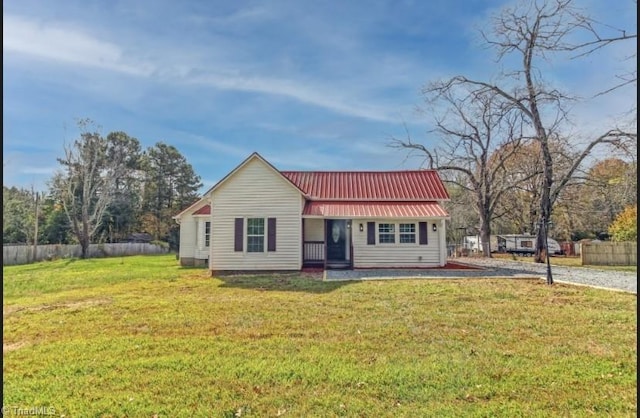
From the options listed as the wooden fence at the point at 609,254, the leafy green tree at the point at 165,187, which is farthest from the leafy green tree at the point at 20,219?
the wooden fence at the point at 609,254

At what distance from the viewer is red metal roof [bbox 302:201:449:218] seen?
686 inches

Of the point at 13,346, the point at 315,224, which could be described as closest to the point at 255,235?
the point at 315,224

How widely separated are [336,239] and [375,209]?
240 centimetres

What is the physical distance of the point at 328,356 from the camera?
536 cm

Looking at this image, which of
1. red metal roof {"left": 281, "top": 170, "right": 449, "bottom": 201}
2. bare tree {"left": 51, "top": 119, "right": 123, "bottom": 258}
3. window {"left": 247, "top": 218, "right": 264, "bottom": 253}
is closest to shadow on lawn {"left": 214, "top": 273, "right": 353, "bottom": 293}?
window {"left": 247, "top": 218, "right": 264, "bottom": 253}

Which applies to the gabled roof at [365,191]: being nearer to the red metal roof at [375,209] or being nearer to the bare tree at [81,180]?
the red metal roof at [375,209]

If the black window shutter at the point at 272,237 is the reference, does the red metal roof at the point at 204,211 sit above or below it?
above

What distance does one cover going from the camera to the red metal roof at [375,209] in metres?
17.4

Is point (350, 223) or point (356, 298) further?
point (350, 223)

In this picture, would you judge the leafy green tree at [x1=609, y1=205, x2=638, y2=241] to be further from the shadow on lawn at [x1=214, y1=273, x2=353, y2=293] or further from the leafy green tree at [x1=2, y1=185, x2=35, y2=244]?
the leafy green tree at [x1=2, y1=185, x2=35, y2=244]

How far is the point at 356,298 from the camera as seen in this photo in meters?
9.84

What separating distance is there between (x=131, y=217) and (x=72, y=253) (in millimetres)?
15838

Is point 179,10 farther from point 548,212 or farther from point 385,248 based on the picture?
point 548,212

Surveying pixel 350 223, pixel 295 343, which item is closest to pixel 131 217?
pixel 350 223
